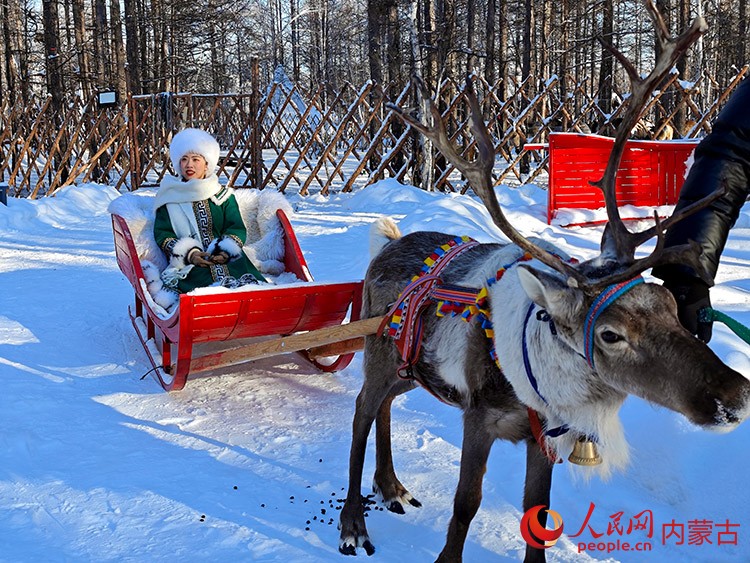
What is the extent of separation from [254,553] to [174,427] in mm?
956

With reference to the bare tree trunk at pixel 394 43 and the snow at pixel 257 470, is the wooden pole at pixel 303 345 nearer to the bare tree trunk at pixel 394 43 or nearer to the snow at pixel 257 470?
the snow at pixel 257 470

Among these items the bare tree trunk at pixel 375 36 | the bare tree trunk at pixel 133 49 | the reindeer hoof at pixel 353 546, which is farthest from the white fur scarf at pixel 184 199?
the bare tree trunk at pixel 133 49

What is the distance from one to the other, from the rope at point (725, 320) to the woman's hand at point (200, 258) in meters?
2.37

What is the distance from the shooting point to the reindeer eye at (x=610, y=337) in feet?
4.53

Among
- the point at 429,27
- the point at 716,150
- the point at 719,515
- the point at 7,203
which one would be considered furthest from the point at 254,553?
the point at 429,27

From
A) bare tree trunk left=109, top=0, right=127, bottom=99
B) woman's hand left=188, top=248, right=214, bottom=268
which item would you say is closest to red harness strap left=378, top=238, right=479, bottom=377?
woman's hand left=188, top=248, right=214, bottom=268

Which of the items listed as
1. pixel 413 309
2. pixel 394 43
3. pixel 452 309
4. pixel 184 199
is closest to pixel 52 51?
pixel 394 43

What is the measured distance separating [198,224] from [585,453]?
7.87 feet

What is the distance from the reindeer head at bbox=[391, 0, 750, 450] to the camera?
1265 millimetres

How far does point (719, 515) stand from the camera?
197 centimetres

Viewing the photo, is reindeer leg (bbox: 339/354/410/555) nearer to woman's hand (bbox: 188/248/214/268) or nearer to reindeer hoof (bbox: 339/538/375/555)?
reindeer hoof (bbox: 339/538/375/555)

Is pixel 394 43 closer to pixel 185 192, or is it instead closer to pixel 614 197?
pixel 185 192

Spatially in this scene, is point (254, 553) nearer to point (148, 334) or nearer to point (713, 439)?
point (713, 439)

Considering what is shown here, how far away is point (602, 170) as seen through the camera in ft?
23.8
